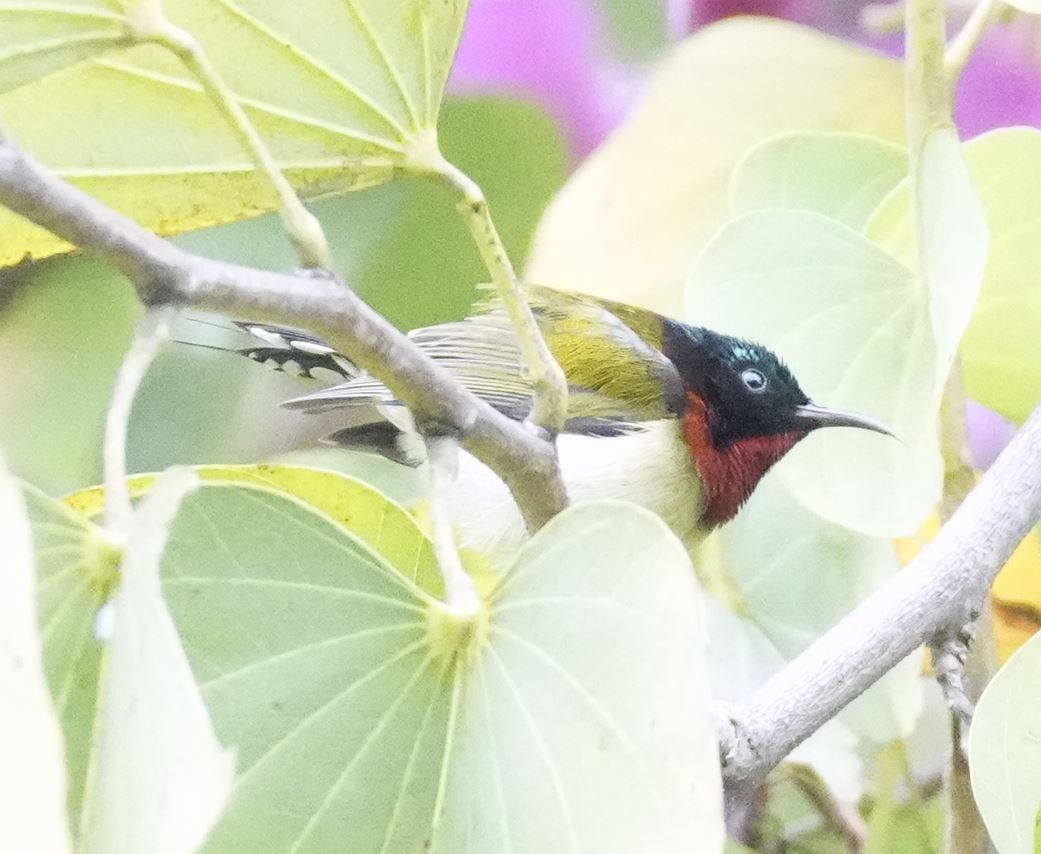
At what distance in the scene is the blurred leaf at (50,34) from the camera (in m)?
0.31

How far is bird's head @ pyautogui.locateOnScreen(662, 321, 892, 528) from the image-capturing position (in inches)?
29.6

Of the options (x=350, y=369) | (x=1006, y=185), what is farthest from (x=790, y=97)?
(x=350, y=369)

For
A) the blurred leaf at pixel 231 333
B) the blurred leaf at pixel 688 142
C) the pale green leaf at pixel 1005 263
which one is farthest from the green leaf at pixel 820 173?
the blurred leaf at pixel 231 333

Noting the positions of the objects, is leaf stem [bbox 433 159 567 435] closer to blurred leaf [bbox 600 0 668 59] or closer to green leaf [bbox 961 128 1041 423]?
green leaf [bbox 961 128 1041 423]

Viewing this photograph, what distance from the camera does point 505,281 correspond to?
14.8 inches

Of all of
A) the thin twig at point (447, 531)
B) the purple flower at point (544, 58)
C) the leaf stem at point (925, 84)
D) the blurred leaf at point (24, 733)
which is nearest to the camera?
the blurred leaf at point (24, 733)

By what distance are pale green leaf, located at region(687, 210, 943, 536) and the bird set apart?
0.06 metres

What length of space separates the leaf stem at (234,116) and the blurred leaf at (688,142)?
0.55 metres

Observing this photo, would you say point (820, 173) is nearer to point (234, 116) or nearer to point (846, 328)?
point (846, 328)

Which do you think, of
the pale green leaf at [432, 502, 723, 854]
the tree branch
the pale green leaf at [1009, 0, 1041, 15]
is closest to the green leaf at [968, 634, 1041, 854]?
A: the tree branch

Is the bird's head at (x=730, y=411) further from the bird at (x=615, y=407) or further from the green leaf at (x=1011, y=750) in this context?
the green leaf at (x=1011, y=750)

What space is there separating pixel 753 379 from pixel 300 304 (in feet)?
1.78

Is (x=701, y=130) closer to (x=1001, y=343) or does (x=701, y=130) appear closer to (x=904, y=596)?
(x=1001, y=343)

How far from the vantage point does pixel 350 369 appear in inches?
27.9
